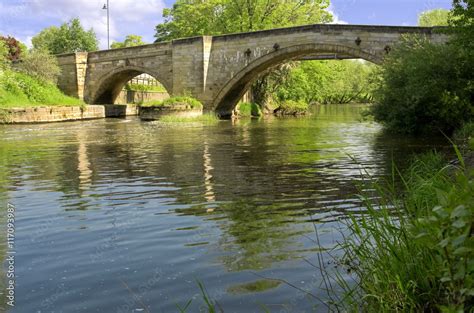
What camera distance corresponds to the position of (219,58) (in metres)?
29.6

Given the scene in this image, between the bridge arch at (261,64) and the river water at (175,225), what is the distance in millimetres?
13169

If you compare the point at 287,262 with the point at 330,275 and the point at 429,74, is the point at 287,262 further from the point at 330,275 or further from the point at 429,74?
the point at 429,74

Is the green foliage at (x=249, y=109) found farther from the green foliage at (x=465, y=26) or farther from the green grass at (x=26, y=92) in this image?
the green foliage at (x=465, y=26)

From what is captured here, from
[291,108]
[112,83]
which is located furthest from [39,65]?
[291,108]

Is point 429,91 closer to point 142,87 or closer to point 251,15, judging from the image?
point 251,15

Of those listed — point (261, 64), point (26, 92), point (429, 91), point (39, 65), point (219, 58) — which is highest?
point (219, 58)

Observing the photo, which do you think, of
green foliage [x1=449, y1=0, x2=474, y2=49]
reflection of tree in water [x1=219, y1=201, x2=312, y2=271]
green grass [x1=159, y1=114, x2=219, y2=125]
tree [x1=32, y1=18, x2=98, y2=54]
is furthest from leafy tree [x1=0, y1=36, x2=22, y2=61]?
reflection of tree in water [x1=219, y1=201, x2=312, y2=271]

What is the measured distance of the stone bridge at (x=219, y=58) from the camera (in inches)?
942

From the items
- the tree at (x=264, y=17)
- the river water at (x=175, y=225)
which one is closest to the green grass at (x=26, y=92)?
the tree at (x=264, y=17)

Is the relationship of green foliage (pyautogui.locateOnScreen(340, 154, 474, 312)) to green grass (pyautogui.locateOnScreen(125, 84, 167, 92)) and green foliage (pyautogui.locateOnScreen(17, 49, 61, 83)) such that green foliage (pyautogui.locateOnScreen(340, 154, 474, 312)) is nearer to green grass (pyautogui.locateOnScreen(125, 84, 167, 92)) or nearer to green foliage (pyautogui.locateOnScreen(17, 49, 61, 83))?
green foliage (pyautogui.locateOnScreen(17, 49, 61, 83))

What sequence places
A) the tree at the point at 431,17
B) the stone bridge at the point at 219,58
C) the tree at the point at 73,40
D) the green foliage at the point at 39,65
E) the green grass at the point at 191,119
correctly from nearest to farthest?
the stone bridge at the point at 219,58 < the green grass at the point at 191,119 < the green foliage at the point at 39,65 < the tree at the point at 431,17 < the tree at the point at 73,40

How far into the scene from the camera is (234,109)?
106 ft

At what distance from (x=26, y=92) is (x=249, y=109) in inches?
541

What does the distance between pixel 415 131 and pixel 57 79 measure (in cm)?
2838
